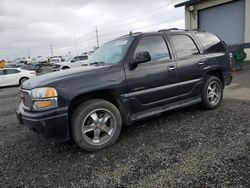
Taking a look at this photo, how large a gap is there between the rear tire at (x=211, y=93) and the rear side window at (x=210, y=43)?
65cm

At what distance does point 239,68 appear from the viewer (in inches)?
461

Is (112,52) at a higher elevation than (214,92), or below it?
higher

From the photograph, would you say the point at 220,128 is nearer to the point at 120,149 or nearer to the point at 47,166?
the point at 120,149

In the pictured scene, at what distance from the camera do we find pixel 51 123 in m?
3.17

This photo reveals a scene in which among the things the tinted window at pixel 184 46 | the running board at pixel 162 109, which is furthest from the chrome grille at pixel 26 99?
the tinted window at pixel 184 46

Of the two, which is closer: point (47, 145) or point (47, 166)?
point (47, 166)

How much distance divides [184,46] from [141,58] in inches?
53.7

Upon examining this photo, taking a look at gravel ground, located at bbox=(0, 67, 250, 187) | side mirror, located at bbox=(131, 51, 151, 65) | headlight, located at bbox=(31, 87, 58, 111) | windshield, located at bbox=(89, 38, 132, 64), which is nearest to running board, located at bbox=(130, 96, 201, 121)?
gravel ground, located at bbox=(0, 67, 250, 187)

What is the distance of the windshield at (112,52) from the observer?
4.04 meters

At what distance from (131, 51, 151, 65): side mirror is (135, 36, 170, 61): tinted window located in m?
0.23

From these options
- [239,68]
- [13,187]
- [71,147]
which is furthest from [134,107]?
[239,68]

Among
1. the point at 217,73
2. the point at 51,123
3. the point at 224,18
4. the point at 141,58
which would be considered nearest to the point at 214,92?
the point at 217,73

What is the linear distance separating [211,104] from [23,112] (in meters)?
3.92

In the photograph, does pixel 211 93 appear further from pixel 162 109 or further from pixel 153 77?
pixel 153 77
